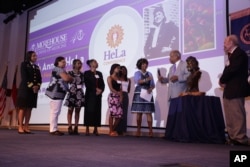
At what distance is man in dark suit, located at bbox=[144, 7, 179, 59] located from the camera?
4.85m

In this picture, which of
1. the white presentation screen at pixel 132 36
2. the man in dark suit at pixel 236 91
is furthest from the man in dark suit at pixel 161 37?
the man in dark suit at pixel 236 91

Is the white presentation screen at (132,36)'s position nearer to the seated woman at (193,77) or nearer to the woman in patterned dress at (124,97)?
the woman in patterned dress at (124,97)

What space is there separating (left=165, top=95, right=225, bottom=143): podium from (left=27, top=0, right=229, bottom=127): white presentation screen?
59cm

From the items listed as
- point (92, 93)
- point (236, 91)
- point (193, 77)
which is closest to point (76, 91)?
point (92, 93)

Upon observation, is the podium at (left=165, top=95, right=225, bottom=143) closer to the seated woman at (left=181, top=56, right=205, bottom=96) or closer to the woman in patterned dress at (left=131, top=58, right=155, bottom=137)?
the seated woman at (left=181, top=56, right=205, bottom=96)

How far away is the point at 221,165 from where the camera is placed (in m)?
1.92

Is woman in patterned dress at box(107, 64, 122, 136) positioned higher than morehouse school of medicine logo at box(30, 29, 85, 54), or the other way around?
morehouse school of medicine logo at box(30, 29, 85, 54)

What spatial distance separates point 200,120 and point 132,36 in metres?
2.27

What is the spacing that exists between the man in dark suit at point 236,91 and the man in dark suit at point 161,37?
4.81ft

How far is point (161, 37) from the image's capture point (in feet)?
16.4

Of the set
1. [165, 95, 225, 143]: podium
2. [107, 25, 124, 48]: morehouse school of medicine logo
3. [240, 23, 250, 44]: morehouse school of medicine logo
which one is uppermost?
[107, 25, 124, 48]: morehouse school of medicine logo

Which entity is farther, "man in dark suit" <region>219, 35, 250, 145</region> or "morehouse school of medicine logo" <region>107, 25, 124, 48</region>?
"morehouse school of medicine logo" <region>107, 25, 124, 48</region>

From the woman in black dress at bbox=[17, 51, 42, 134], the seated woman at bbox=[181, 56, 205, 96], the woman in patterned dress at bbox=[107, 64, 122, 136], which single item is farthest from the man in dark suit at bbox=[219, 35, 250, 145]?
the woman in black dress at bbox=[17, 51, 42, 134]

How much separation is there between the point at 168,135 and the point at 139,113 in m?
0.81
